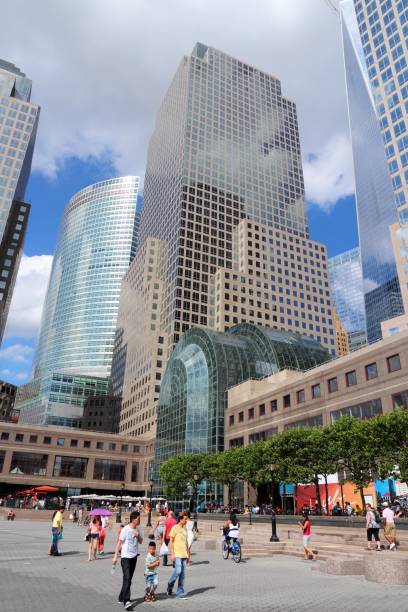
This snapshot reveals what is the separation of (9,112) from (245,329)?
421ft

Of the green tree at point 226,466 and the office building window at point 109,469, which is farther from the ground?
the office building window at point 109,469

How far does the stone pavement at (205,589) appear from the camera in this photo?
36.8 ft

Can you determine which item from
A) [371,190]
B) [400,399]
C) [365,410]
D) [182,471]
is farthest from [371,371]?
[371,190]

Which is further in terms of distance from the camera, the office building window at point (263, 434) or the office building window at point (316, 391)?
the office building window at point (263, 434)

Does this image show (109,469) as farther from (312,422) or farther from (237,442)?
(312,422)

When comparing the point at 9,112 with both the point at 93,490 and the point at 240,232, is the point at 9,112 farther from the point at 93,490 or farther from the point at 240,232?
the point at 93,490

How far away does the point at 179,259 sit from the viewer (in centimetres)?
13600

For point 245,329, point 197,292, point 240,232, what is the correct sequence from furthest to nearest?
point 240,232 → point 197,292 → point 245,329

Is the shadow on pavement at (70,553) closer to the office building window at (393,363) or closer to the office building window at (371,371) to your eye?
the office building window at (393,363)

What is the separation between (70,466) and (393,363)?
80.4m

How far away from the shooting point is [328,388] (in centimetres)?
5584

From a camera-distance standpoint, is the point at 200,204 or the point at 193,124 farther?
the point at 193,124

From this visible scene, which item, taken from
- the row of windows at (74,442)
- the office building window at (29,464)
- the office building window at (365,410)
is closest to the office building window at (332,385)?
the office building window at (365,410)

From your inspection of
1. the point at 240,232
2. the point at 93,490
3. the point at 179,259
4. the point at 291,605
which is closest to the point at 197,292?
the point at 179,259
